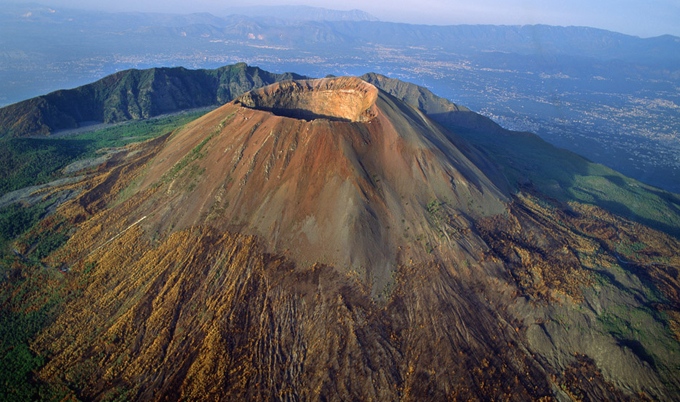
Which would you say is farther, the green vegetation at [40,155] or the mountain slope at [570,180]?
the mountain slope at [570,180]

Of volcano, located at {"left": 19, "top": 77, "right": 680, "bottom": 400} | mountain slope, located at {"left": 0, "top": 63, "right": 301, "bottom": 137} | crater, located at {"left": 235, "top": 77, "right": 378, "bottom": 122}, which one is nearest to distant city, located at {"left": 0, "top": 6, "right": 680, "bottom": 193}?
mountain slope, located at {"left": 0, "top": 63, "right": 301, "bottom": 137}

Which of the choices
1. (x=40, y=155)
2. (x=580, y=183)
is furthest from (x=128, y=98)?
(x=580, y=183)

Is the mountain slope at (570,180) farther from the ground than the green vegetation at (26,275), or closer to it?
farther from the ground

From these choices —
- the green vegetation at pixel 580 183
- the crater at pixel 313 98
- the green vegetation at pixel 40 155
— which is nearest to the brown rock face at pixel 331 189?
the crater at pixel 313 98

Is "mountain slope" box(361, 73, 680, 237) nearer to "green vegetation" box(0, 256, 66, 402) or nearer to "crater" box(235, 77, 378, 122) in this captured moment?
"crater" box(235, 77, 378, 122)

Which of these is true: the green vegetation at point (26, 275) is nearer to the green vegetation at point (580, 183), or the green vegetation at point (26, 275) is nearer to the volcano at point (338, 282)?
the volcano at point (338, 282)

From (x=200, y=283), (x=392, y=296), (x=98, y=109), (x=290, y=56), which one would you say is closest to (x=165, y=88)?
(x=98, y=109)

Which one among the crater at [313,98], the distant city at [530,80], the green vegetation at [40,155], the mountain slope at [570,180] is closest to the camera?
the crater at [313,98]
